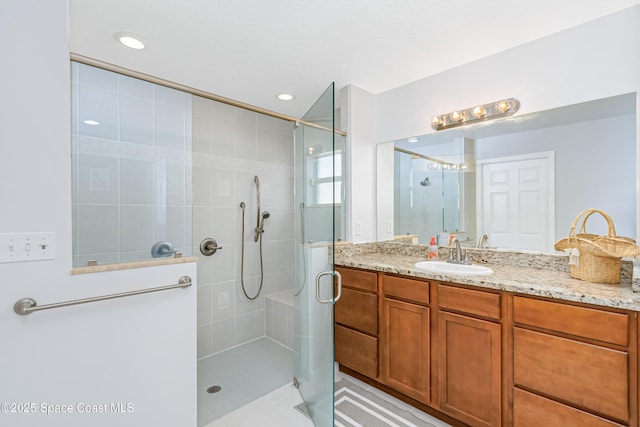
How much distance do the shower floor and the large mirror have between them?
146 cm

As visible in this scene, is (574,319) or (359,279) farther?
(359,279)

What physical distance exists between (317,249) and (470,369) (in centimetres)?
112

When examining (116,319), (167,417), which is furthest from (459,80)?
(167,417)

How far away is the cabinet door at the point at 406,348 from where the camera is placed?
184 centimetres

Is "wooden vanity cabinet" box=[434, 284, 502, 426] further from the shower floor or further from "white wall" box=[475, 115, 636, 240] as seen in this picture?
the shower floor

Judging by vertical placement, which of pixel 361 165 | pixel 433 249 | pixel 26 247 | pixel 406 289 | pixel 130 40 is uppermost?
pixel 130 40

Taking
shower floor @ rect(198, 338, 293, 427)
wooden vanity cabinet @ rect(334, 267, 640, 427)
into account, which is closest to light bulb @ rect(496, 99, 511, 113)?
wooden vanity cabinet @ rect(334, 267, 640, 427)

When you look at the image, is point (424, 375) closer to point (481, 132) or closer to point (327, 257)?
point (327, 257)

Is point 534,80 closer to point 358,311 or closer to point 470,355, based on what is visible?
point 470,355

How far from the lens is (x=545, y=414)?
4.57ft

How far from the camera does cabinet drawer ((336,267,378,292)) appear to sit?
2109 millimetres

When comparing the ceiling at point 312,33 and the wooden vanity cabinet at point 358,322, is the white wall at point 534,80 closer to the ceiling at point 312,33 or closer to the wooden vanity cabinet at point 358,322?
the ceiling at point 312,33

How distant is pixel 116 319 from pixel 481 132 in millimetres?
2550

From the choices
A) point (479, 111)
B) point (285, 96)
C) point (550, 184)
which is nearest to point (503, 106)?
point (479, 111)
